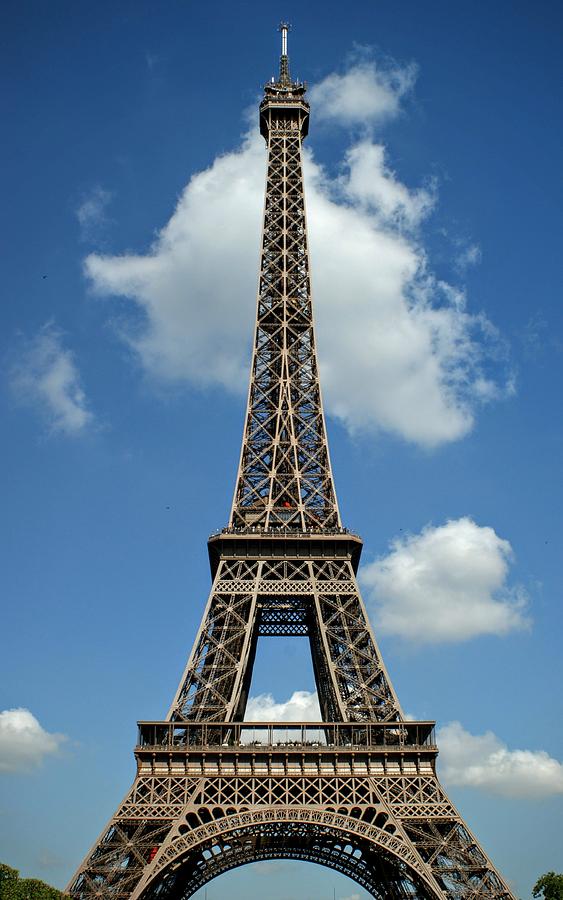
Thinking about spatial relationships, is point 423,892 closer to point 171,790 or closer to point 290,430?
point 171,790

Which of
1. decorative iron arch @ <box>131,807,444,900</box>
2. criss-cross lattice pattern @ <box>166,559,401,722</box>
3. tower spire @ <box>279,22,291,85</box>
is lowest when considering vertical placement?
decorative iron arch @ <box>131,807,444,900</box>

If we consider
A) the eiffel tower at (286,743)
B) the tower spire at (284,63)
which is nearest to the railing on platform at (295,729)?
the eiffel tower at (286,743)

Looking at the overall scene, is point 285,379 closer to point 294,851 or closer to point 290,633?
point 290,633

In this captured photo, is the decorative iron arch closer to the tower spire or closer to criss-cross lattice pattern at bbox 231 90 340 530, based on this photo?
criss-cross lattice pattern at bbox 231 90 340 530

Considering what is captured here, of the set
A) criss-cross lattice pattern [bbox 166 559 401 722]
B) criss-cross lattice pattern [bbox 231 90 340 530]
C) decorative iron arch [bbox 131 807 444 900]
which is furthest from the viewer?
criss-cross lattice pattern [bbox 231 90 340 530]

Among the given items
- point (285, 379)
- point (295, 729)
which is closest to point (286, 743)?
point (295, 729)

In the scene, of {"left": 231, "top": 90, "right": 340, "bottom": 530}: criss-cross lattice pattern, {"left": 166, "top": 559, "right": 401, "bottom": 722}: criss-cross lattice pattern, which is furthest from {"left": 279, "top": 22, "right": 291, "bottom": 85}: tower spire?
{"left": 166, "top": 559, "right": 401, "bottom": 722}: criss-cross lattice pattern
